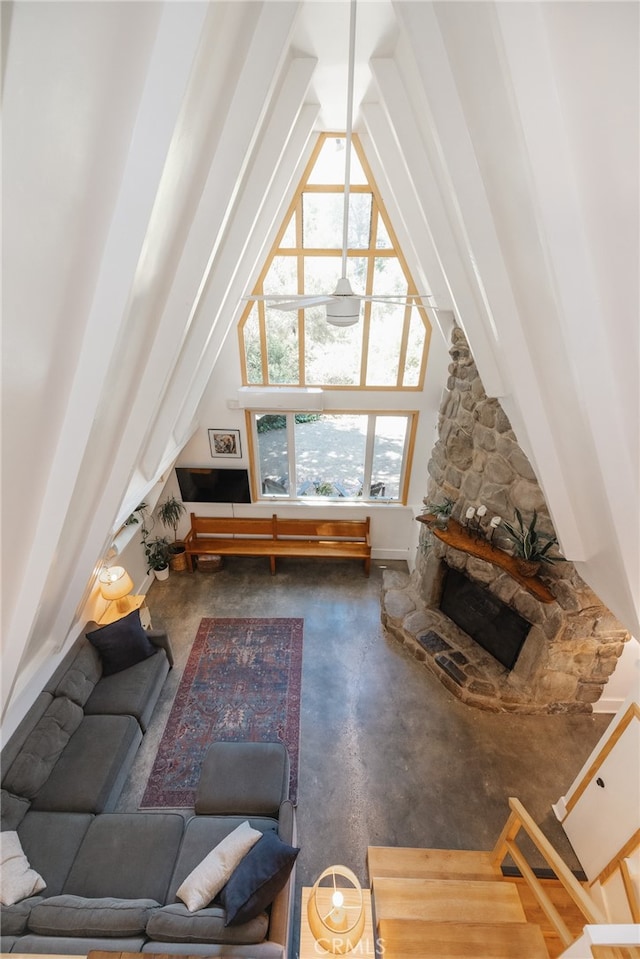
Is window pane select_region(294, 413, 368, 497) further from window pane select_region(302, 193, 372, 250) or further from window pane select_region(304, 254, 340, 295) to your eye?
window pane select_region(302, 193, 372, 250)

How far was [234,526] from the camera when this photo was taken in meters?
6.15

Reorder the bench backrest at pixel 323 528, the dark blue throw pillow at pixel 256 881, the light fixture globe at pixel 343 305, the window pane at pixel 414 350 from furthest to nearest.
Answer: the bench backrest at pixel 323 528 < the window pane at pixel 414 350 < the light fixture globe at pixel 343 305 < the dark blue throw pillow at pixel 256 881

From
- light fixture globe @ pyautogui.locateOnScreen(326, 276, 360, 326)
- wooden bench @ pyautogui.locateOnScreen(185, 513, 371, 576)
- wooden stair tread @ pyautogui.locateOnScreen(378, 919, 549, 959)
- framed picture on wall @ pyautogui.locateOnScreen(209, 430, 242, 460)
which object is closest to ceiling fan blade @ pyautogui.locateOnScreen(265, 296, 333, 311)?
light fixture globe @ pyautogui.locateOnScreen(326, 276, 360, 326)

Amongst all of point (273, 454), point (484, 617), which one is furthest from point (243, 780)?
point (273, 454)

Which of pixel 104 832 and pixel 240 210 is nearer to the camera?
pixel 240 210

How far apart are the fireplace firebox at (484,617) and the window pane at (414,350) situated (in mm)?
2505

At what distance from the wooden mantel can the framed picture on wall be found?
279cm

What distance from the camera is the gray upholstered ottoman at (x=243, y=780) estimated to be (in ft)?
9.68

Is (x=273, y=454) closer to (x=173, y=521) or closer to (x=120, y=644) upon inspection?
(x=173, y=521)

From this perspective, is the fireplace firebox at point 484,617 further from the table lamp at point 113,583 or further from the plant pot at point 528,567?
the table lamp at point 113,583

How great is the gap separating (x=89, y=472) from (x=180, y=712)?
3.10 m

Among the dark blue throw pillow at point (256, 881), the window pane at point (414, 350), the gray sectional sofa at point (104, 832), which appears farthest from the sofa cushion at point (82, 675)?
the window pane at point (414, 350)

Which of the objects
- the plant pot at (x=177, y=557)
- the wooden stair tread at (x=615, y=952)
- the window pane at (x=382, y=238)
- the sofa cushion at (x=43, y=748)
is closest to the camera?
the wooden stair tread at (x=615, y=952)
